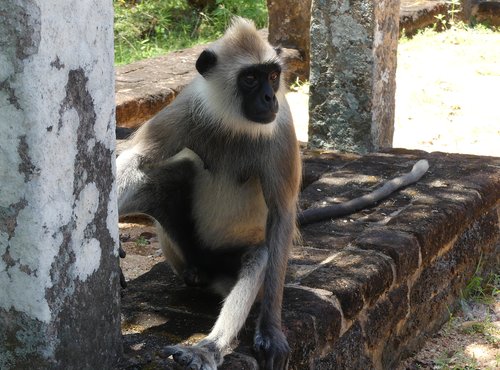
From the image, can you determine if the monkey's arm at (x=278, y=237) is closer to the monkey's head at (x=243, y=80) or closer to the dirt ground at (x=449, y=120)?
the monkey's head at (x=243, y=80)

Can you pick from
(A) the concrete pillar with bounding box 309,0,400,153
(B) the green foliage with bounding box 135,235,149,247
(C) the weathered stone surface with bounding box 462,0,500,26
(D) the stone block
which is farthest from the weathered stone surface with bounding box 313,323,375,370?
(C) the weathered stone surface with bounding box 462,0,500,26

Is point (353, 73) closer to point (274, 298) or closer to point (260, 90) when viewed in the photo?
point (260, 90)

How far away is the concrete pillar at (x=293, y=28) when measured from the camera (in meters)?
8.88

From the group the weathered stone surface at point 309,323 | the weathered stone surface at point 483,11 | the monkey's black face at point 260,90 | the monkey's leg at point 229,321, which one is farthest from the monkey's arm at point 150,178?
the weathered stone surface at point 483,11

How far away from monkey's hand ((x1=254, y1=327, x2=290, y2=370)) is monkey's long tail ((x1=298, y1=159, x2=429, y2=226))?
Result: 56.1 inches

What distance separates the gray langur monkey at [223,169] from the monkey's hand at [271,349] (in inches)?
12.6

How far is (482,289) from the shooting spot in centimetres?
493

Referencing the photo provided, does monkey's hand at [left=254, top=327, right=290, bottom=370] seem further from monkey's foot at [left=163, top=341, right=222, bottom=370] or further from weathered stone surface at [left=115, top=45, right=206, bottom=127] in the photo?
weathered stone surface at [left=115, top=45, right=206, bottom=127]

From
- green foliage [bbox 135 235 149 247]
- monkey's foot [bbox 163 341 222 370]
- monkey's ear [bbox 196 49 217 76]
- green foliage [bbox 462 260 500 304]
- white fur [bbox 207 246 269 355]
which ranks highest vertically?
monkey's ear [bbox 196 49 217 76]

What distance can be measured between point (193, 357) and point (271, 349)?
13.3 inches

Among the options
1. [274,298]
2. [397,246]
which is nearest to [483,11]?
[397,246]

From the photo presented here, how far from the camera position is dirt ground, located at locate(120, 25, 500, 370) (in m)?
4.23

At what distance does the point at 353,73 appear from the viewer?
19.8ft

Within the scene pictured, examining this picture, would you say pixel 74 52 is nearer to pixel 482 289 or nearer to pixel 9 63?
pixel 9 63
